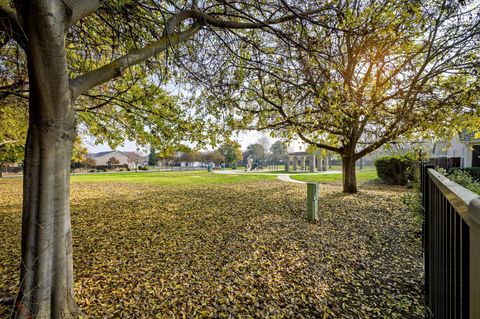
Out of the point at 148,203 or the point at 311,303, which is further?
the point at 148,203

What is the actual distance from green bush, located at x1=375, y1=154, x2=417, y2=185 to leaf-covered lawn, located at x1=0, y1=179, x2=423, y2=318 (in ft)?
23.0

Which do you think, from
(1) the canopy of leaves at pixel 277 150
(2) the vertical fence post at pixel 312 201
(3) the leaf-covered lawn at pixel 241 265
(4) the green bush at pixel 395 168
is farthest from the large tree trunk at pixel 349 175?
(1) the canopy of leaves at pixel 277 150

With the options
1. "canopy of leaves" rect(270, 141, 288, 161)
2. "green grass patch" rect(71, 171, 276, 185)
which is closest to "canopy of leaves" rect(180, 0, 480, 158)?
"green grass patch" rect(71, 171, 276, 185)

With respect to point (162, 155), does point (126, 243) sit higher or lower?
lower

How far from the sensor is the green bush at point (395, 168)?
1242cm

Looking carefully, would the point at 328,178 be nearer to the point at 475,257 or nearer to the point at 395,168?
the point at 395,168

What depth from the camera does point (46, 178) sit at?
2.29m

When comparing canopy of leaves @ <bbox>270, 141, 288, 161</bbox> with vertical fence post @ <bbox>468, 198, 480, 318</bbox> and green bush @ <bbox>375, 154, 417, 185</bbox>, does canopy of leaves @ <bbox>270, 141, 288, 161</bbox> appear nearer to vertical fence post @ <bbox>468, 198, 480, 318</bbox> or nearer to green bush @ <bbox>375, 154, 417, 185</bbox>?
green bush @ <bbox>375, 154, 417, 185</bbox>

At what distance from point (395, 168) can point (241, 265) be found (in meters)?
13.5

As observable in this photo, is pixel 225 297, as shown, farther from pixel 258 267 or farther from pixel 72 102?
pixel 72 102

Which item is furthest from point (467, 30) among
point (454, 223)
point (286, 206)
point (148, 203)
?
point (148, 203)

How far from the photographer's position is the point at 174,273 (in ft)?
11.4

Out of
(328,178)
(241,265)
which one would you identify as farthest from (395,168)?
(241,265)

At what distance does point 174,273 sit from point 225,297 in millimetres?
978
